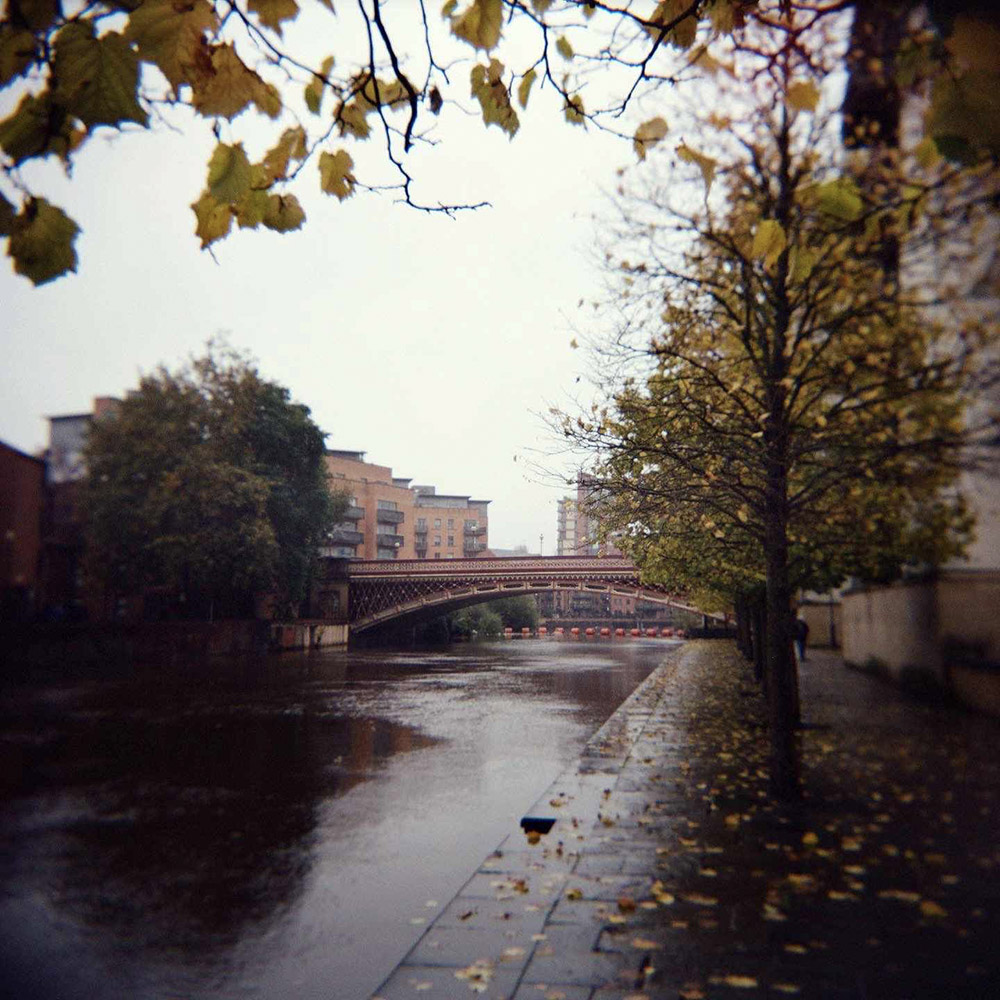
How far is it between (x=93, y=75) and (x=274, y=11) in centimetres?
85

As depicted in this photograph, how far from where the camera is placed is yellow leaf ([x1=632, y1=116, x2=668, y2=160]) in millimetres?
3637

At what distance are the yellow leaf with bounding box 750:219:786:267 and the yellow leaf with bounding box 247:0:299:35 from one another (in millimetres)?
1716

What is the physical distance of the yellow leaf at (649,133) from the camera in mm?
3637

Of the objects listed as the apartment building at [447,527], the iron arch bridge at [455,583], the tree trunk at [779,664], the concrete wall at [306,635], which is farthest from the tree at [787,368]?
the apartment building at [447,527]

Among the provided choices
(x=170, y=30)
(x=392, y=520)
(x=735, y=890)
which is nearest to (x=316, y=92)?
(x=170, y=30)

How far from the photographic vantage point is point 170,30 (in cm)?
234

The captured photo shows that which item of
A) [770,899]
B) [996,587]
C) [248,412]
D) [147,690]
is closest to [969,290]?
[996,587]

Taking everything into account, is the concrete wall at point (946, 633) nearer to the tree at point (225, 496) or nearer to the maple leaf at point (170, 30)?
the tree at point (225, 496)

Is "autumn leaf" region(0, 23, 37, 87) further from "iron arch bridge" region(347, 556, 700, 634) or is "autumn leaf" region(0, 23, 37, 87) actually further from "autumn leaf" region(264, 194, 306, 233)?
"iron arch bridge" region(347, 556, 700, 634)

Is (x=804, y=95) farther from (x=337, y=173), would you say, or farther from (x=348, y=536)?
(x=348, y=536)

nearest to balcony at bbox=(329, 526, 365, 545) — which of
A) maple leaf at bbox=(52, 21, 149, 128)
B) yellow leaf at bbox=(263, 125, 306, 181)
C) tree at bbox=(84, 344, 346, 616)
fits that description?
tree at bbox=(84, 344, 346, 616)

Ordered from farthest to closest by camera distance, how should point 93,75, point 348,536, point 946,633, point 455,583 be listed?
1. point 348,536
2. point 455,583
3. point 946,633
4. point 93,75

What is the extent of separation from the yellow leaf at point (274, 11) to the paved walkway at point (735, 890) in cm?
400

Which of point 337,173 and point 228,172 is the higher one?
point 337,173
